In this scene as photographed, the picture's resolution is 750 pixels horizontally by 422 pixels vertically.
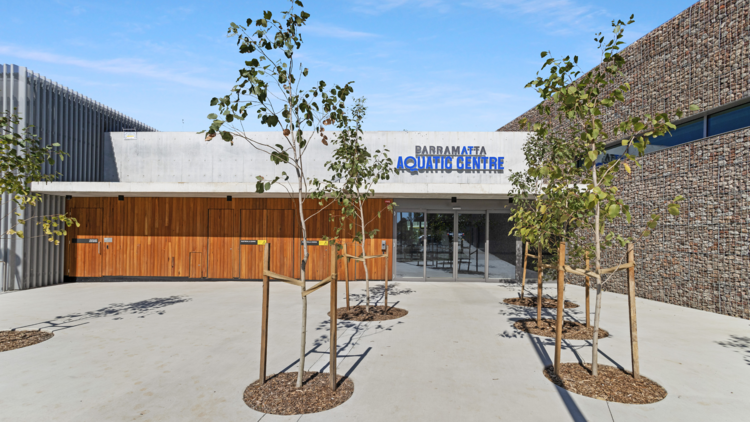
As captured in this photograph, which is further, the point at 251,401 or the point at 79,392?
the point at 79,392

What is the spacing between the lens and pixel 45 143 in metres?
11.9

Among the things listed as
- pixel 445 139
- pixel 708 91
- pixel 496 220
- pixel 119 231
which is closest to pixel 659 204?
pixel 708 91

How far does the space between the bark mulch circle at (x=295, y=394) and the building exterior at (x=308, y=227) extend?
9.09 meters

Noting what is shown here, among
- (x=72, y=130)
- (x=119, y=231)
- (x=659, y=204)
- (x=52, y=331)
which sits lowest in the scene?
(x=52, y=331)

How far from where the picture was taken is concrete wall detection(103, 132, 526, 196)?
569 inches

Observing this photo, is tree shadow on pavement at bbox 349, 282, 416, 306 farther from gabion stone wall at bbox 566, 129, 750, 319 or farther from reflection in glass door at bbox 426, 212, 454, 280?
gabion stone wall at bbox 566, 129, 750, 319

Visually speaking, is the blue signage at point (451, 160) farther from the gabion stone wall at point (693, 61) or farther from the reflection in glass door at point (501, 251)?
the gabion stone wall at point (693, 61)

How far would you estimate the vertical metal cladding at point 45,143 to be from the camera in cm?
1140

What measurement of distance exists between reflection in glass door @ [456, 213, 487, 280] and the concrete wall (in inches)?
54.0

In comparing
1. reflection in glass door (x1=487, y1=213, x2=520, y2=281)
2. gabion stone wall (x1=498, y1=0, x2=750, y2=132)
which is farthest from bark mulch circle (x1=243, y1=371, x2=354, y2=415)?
reflection in glass door (x1=487, y1=213, x2=520, y2=281)

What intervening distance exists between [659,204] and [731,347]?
16.2 ft

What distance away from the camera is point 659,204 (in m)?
10.7

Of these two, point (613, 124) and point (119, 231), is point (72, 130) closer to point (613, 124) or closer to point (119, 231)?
point (119, 231)

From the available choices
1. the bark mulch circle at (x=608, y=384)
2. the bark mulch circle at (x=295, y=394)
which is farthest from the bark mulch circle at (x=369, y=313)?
the bark mulch circle at (x=608, y=384)
